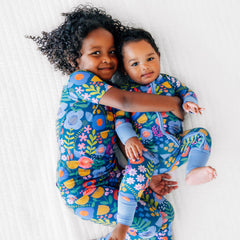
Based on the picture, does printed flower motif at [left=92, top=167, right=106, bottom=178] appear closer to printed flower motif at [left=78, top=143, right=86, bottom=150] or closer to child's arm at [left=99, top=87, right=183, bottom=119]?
printed flower motif at [left=78, top=143, right=86, bottom=150]

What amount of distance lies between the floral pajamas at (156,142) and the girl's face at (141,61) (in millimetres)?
47

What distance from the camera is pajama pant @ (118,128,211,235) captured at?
3.14ft

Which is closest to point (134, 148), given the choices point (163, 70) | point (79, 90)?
point (79, 90)

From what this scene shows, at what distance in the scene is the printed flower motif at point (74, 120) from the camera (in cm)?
104

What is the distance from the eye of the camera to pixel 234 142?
1.15 meters

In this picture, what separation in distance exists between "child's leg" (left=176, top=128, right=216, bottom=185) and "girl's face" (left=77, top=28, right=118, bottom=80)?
40 cm

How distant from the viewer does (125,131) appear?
1.03m

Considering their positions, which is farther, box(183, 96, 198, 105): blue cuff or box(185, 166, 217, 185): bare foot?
box(183, 96, 198, 105): blue cuff

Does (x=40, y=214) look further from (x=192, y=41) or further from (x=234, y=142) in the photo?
(x=192, y=41)

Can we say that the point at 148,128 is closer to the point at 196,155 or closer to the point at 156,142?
the point at 156,142

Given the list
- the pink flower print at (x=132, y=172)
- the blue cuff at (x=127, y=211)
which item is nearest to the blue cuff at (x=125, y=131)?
the pink flower print at (x=132, y=172)

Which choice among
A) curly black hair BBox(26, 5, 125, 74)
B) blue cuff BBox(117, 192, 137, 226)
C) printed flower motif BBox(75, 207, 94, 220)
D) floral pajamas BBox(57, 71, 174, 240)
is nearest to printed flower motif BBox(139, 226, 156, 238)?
floral pajamas BBox(57, 71, 174, 240)

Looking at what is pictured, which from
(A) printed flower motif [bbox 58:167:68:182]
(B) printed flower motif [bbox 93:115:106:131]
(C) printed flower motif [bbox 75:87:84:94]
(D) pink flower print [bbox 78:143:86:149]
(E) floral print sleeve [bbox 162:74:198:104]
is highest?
(C) printed flower motif [bbox 75:87:84:94]

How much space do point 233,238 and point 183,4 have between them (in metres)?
1.02
